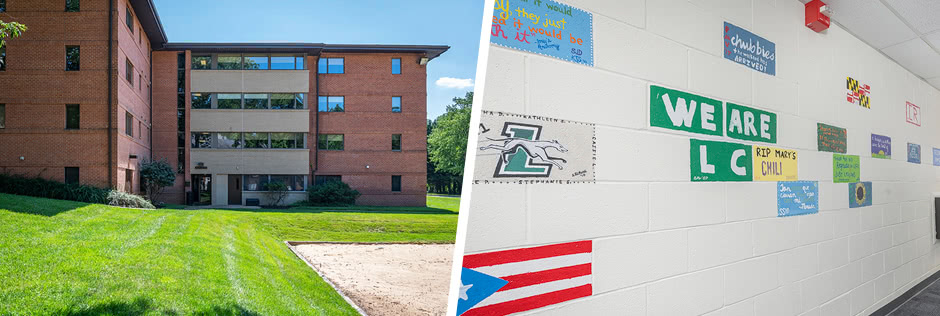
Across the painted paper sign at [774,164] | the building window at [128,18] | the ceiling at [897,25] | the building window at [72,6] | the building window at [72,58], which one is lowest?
the painted paper sign at [774,164]

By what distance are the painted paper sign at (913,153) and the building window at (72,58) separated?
7.28m

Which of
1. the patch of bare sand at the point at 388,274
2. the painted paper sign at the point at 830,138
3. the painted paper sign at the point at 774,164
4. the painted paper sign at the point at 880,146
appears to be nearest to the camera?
the painted paper sign at the point at 774,164

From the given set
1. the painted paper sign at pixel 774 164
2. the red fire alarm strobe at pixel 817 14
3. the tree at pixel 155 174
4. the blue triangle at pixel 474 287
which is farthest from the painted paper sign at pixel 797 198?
the tree at pixel 155 174

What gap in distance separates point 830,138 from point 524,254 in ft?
8.51

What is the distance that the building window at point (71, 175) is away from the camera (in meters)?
2.89

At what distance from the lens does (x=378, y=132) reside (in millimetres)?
12148

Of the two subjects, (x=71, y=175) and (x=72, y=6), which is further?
(x=72, y=6)

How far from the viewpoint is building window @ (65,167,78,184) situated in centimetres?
289

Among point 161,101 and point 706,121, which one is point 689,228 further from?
point 161,101

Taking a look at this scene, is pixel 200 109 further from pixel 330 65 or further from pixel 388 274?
pixel 388 274

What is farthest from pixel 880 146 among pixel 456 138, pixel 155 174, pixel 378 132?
pixel 378 132

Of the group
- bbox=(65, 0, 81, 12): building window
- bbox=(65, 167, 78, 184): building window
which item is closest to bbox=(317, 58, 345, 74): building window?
bbox=(65, 0, 81, 12): building window

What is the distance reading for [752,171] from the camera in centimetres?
191

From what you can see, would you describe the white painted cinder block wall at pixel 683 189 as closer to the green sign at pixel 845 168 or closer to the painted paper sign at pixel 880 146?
the green sign at pixel 845 168
